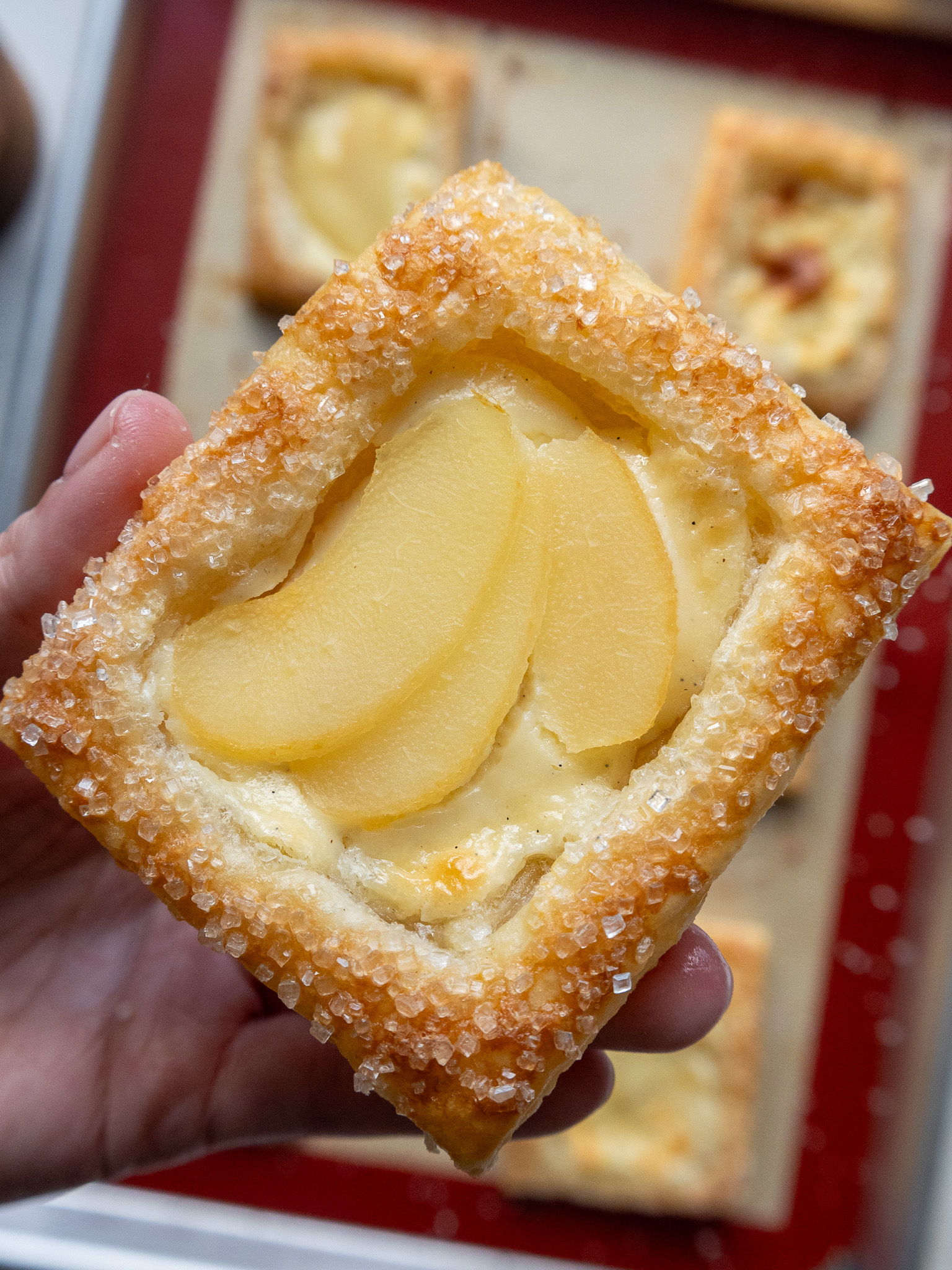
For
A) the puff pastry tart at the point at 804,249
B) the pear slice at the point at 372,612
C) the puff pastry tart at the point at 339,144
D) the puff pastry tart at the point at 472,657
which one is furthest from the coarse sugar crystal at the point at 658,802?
the puff pastry tart at the point at 339,144

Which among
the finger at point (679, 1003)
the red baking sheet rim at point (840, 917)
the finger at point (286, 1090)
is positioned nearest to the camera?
the finger at point (679, 1003)

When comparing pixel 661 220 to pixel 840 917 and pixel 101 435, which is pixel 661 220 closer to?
pixel 101 435

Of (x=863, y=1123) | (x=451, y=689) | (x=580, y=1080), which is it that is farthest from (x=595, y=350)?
(x=863, y=1123)

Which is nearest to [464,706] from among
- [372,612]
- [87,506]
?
[372,612]

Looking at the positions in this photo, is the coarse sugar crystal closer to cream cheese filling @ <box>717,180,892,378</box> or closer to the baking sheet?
the baking sheet

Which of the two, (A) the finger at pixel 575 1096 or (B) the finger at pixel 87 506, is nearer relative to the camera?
(B) the finger at pixel 87 506

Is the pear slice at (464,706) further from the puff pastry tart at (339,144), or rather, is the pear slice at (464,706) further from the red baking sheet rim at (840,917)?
the red baking sheet rim at (840,917)

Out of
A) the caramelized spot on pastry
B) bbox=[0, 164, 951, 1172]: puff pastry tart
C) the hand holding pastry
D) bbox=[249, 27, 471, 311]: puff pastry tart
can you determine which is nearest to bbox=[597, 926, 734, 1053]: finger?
the hand holding pastry
